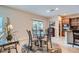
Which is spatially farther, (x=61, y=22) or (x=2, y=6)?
(x=61, y=22)

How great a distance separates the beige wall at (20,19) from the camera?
1.68 m

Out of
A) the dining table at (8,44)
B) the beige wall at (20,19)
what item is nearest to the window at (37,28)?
the beige wall at (20,19)

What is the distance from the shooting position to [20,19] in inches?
69.2

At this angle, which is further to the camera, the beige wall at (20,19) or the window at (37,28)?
the window at (37,28)

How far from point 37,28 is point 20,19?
0.32m

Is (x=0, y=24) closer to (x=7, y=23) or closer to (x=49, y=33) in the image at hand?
(x=7, y=23)

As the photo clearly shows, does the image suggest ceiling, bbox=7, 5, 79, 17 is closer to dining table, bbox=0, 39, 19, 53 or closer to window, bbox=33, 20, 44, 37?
window, bbox=33, 20, 44, 37

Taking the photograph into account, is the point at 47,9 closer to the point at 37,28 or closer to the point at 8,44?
the point at 37,28

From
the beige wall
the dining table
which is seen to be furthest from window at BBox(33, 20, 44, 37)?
the dining table

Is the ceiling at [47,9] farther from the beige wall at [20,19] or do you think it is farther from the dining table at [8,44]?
the dining table at [8,44]

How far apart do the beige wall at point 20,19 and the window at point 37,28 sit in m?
0.07
